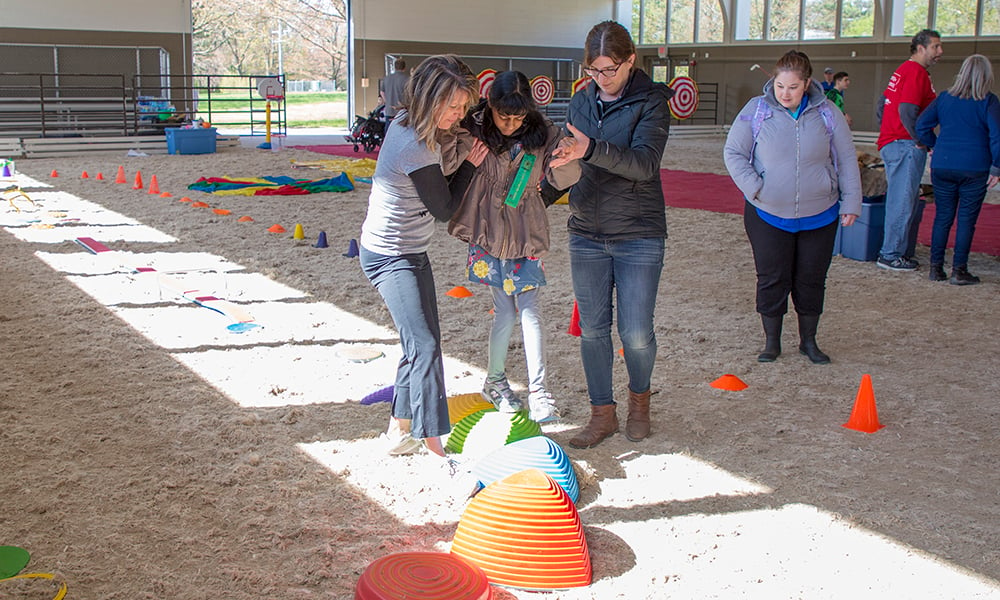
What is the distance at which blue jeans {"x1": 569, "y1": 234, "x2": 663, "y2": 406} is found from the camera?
3.71 metres

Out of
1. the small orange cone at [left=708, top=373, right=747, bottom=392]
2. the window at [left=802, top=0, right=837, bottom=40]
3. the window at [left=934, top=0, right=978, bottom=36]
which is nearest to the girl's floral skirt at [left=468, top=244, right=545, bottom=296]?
the small orange cone at [left=708, top=373, right=747, bottom=392]

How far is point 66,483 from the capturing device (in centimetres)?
346

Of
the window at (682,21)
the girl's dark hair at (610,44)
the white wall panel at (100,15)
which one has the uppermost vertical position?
the window at (682,21)

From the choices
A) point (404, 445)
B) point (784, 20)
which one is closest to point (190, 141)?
point (404, 445)

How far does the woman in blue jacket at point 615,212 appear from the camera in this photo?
3488mm

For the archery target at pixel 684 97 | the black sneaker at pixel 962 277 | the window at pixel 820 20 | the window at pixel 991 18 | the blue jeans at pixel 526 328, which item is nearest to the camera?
the blue jeans at pixel 526 328

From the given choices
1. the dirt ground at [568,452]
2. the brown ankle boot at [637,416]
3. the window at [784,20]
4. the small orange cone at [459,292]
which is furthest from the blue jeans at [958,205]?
the window at [784,20]

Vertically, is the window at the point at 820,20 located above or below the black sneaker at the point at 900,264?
above

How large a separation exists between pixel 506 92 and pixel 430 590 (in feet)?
6.07

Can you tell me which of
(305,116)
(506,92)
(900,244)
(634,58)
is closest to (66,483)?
(506,92)

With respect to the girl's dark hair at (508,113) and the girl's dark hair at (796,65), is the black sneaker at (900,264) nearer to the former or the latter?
the girl's dark hair at (796,65)

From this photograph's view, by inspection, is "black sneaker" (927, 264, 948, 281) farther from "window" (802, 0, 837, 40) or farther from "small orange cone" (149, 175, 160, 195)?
"window" (802, 0, 837, 40)

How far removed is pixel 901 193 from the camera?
751 cm

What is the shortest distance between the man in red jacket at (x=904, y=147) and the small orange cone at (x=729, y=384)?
11.6ft
